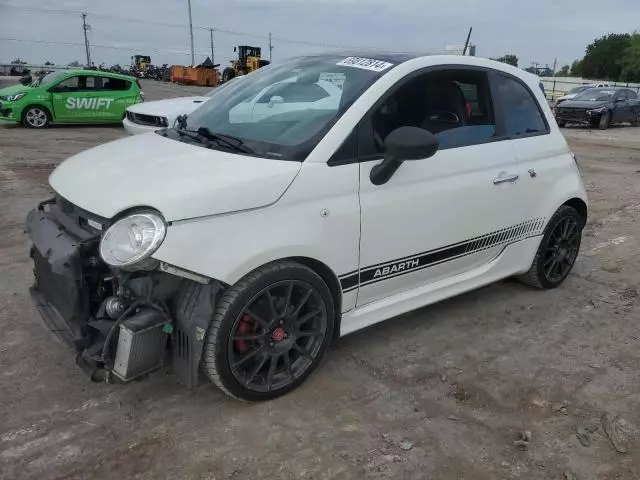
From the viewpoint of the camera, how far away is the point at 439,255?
3609 millimetres

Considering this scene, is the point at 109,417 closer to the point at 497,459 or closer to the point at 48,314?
the point at 48,314

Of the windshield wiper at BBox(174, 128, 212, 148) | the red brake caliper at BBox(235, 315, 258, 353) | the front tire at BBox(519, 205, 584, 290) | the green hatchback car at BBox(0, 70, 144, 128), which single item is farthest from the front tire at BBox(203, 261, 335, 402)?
the green hatchback car at BBox(0, 70, 144, 128)

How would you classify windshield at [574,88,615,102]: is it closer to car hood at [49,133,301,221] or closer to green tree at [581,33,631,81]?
car hood at [49,133,301,221]

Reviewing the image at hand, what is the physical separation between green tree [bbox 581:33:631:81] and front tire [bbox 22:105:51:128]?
80520mm

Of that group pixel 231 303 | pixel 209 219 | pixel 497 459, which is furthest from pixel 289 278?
pixel 497 459

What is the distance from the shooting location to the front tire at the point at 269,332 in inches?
108

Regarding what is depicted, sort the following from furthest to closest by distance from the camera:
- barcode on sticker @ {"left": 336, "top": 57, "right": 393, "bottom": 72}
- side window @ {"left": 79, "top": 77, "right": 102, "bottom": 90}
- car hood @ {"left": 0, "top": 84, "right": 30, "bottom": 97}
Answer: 1. side window @ {"left": 79, "top": 77, "right": 102, "bottom": 90}
2. car hood @ {"left": 0, "top": 84, "right": 30, "bottom": 97}
3. barcode on sticker @ {"left": 336, "top": 57, "right": 393, "bottom": 72}

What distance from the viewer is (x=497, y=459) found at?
2682mm

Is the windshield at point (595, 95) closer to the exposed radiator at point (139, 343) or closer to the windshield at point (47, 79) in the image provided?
the windshield at point (47, 79)

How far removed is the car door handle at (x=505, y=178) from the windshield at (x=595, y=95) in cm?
1952

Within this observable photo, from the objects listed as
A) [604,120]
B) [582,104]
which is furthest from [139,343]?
[604,120]

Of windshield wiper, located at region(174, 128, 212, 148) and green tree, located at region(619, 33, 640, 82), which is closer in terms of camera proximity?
windshield wiper, located at region(174, 128, 212, 148)

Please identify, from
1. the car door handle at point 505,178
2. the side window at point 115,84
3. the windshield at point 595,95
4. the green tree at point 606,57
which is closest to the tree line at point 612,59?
the green tree at point 606,57

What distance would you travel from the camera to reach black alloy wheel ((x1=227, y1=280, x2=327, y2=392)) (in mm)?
2871
